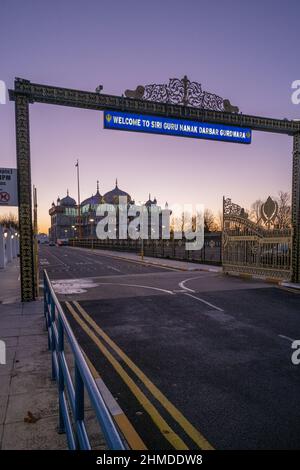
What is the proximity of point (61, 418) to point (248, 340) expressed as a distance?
4.58 meters

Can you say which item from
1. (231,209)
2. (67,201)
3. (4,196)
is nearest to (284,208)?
(231,209)

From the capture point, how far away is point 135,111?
12680 millimetres

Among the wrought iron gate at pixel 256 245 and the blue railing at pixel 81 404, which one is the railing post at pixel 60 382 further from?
the wrought iron gate at pixel 256 245

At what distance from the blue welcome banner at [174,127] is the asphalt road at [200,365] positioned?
6719mm

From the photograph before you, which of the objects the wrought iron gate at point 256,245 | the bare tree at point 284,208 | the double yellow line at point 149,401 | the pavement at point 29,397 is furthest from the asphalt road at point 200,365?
the bare tree at point 284,208

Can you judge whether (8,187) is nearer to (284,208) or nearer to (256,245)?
(256,245)

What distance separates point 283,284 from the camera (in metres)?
14.7

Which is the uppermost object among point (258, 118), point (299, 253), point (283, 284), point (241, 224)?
point (258, 118)

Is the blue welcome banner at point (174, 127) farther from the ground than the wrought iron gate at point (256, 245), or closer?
farther from the ground

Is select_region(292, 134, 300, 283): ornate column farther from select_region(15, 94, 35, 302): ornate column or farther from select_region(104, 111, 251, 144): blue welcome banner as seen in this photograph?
select_region(15, 94, 35, 302): ornate column

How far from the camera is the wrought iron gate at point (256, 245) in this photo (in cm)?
1559

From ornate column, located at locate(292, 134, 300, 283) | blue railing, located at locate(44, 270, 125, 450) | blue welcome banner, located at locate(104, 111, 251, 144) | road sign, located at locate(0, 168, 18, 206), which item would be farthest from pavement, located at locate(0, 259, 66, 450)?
ornate column, located at locate(292, 134, 300, 283)
